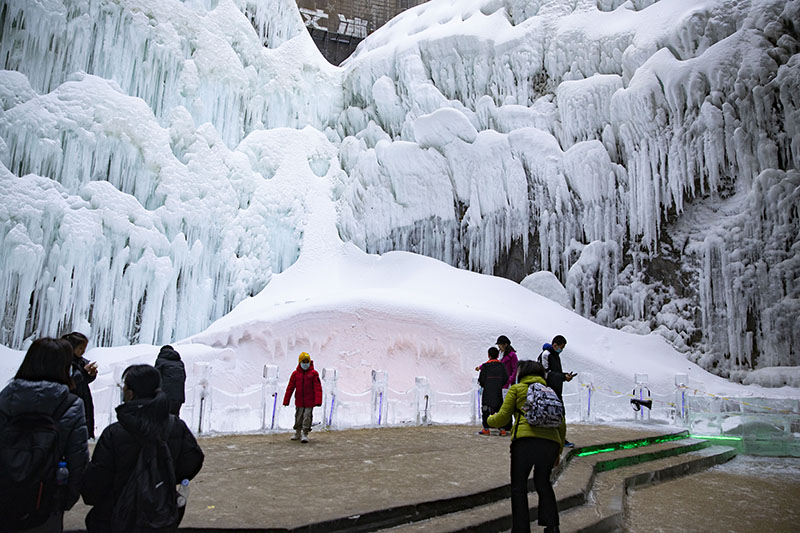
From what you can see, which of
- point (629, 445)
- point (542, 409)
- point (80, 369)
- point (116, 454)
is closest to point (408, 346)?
point (629, 445)

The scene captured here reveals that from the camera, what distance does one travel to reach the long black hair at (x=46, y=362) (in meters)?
2.70

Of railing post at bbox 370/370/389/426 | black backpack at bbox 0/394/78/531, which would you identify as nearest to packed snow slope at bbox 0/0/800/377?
railing post at bbox 370/370/389/426

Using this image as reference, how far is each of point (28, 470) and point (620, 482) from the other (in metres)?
5.89

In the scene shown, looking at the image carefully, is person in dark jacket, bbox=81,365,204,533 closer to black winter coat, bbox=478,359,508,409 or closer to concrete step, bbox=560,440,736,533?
concrete step, bbox=560,440,736,533

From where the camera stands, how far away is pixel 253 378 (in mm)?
15164

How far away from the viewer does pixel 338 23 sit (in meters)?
35.1

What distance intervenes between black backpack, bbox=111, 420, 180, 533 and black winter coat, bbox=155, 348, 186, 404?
163 inches

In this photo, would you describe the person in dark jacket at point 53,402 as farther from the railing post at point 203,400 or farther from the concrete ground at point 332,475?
the railing post at point 203,400

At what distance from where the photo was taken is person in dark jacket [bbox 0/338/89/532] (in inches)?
103

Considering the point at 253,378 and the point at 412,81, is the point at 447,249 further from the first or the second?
the point at 253,378

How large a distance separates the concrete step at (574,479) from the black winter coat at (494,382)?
147 cm

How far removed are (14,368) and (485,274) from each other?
Result: 14.1m

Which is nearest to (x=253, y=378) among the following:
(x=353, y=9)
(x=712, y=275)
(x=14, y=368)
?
(x=14, y=368)

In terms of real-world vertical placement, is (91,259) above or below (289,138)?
below
